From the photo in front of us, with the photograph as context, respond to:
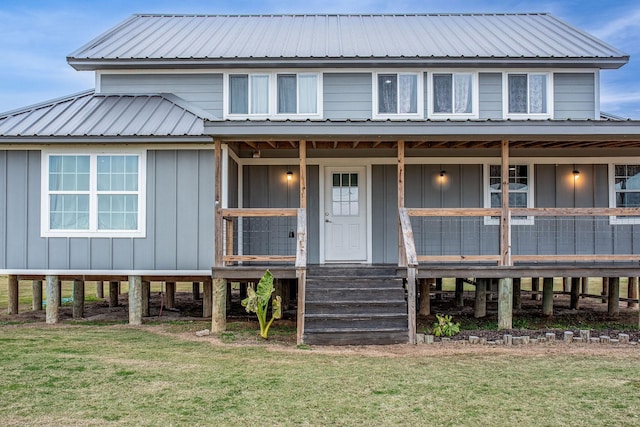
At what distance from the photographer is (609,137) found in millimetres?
10680

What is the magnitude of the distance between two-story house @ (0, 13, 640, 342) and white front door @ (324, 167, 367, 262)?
34 mm

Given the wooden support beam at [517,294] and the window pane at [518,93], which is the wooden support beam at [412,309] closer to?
the wooden support beam at [517,294]

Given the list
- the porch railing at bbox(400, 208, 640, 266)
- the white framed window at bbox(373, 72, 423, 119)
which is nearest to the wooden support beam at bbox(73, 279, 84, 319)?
the porch railing at bbox(400, 208, 640, 266)

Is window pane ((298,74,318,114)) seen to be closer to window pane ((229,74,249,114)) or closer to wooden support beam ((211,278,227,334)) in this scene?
window pane ((229,74,249,114))

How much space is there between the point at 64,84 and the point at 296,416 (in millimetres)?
77380

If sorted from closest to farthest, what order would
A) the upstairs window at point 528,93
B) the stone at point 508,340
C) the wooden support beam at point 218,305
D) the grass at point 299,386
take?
the grass at point 299,386
the stone at point 508,340
the wooden support beam at point 218,305
the upstairs window at point 528,93

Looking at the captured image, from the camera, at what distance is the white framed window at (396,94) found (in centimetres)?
1341

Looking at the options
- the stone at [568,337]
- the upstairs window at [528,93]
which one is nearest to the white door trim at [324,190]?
the upstairs window at [528,93]

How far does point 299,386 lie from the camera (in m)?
6.89

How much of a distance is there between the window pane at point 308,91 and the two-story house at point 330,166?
0.17ft

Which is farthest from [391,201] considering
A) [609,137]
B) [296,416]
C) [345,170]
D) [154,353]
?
[296,416]

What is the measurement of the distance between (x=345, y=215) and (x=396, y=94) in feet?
10.3

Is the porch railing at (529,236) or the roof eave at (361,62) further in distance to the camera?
the roof eave at (361,62)

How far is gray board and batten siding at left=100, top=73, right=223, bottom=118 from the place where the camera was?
13641mm
